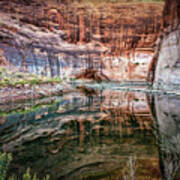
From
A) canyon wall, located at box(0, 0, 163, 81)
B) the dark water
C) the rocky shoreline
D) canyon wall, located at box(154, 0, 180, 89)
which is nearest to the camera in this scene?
the dark water

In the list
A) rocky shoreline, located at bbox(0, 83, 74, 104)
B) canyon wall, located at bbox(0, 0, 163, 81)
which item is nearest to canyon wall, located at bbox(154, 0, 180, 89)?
canyon wall, located at bbox(0, 0, 163, 81)

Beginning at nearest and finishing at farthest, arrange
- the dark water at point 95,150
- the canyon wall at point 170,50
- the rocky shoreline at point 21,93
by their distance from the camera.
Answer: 1. the dark water at point 95,150
2. the rocky shoreline at point 21,93
3. the canyon wall at point 170,50

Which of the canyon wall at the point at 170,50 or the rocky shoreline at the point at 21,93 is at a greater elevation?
the canyon wall at the point at 170,50

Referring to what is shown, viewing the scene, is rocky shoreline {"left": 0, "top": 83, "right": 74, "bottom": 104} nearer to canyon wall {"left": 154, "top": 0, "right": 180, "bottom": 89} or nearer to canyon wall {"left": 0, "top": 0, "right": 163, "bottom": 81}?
canyon wall {"left": 154, "top": 0, "right": 180, "bottom": 89}

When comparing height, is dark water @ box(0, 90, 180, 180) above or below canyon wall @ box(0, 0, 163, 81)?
below

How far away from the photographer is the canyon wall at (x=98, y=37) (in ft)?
66.4

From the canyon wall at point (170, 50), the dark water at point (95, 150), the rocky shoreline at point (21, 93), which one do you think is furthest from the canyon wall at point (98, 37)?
the dark water at point (95, 150)

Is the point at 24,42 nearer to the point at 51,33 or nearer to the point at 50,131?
the point at 51,33

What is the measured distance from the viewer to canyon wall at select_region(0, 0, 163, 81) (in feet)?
66.4

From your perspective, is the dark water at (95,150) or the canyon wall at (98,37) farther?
the canyon wall at (98,37)

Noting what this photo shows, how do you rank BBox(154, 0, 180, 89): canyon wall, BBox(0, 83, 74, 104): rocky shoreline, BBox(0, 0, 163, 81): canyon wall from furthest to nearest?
1. BBox(0, 0, 163, 81): canyon wall
2. BBox(154, 0, 180, 89): canyon wall
3. BBox(0, 83, 74, 104): rocky shoreline

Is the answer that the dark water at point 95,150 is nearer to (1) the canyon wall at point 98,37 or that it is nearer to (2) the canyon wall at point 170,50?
(2) the canyon wall at point 170,50

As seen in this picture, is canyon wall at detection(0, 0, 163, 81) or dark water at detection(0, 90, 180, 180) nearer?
dark water at detection(0, 90, 180, 180)

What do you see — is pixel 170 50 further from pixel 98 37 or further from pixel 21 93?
pixel 98 37
